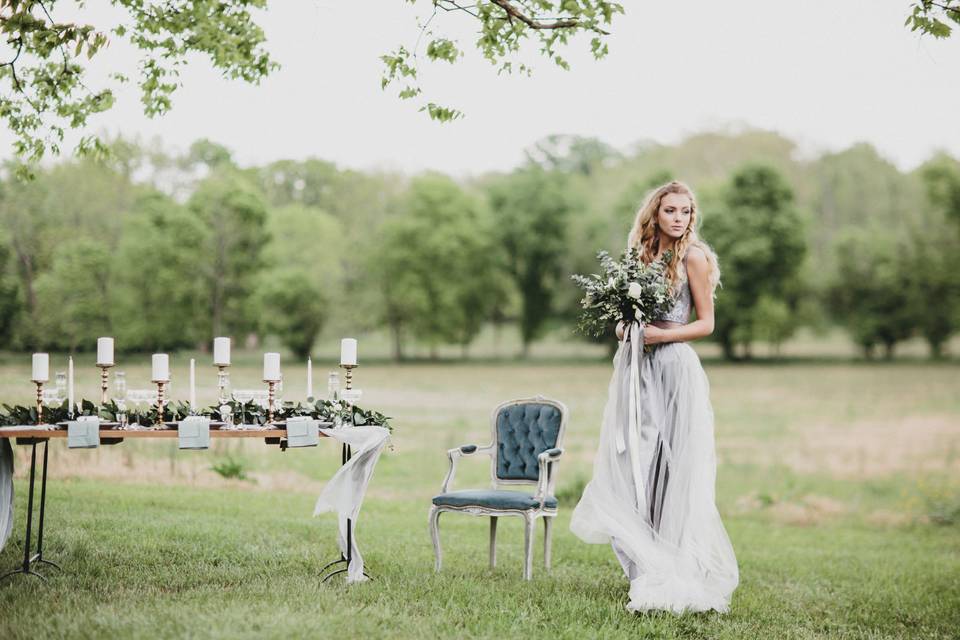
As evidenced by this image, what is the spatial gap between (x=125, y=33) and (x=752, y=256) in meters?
29.3

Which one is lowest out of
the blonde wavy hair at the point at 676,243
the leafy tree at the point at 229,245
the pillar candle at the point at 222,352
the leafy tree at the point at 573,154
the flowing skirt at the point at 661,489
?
the flowing skirt at the point at 661,489

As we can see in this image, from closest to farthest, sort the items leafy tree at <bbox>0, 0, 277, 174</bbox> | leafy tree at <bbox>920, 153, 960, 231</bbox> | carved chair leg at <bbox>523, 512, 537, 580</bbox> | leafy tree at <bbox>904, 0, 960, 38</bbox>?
leafy tree at <bbox>904, 0, 960, 38</bbox> → carved chair leg at <bbox>523, 512, 537, 580</bbox> → leafy tree at <bbox>0, 0, 277, 174</bbox> → leafy tree at <bbox>920, 153, 960, 231</bbox>

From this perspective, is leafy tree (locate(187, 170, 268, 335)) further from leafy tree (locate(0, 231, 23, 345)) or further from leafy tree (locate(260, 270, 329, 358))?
leafy tree (locate(0, 231, 23, 345))

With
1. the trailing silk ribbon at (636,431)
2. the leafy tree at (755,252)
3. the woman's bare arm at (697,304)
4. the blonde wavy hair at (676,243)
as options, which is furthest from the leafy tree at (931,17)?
the leafy tree at (755,252)

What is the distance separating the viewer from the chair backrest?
6523 mm

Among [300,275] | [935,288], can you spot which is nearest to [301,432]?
[300,275]

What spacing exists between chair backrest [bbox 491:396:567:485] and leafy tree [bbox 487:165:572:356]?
988 inches

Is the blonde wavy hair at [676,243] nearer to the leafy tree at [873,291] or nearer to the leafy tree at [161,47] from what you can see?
the leafy tree at [161,47]

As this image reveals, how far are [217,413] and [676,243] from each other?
9.85 ft

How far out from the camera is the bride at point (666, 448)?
5336mm

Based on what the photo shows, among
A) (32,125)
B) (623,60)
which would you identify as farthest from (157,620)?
(623,60)

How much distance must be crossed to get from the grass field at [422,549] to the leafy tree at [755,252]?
1290 centimetres

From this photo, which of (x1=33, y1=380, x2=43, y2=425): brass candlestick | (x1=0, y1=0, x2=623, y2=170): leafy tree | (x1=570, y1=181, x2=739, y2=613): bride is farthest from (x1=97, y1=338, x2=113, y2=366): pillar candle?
(x1=570, y1=181, x2=739, y2=613): bride

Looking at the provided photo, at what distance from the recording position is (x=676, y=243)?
5.50 metres
